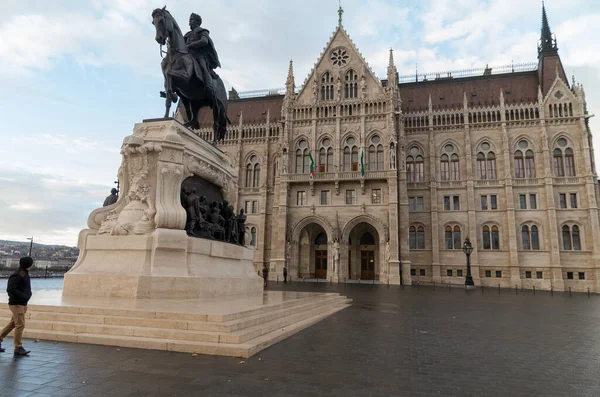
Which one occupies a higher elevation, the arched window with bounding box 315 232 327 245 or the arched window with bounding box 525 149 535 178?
the arched window with bounding box 525 149 535 178

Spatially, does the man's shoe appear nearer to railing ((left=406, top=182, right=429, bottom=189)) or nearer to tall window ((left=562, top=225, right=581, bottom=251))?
railing ((left=406, top=182, right=429, bottom=189))

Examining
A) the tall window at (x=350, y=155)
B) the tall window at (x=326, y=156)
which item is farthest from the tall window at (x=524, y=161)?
the tall window at (x=326, y=156)

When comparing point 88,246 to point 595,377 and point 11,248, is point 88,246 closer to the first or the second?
point 595,377

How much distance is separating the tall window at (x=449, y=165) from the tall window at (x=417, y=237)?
6204 millimetres

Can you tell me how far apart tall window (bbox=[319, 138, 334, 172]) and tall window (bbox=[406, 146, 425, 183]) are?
908 cm

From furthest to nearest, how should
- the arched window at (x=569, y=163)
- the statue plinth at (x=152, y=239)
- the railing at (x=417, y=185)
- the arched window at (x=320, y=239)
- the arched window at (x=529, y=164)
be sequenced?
the arched window at (x=320, y=239), the railing at (x=417, y=185), the arched window at (x=529, y=164), the arched window at (x=569, y=163), the statue plinth at (x=152, y=239)

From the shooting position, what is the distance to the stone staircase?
237 inches

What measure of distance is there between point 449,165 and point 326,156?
1384cm

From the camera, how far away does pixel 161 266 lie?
9.44m

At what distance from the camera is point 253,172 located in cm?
4791

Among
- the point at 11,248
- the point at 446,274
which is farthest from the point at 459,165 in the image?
the point at 11,248

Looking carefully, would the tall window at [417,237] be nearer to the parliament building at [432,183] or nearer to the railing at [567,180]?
the parliament building at [432,183]

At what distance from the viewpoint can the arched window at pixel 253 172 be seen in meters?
47.8

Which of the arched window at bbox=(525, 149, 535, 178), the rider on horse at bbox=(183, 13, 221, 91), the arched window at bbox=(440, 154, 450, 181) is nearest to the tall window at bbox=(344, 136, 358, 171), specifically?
the arched window at bbox=(440, 154, 450, 181)
